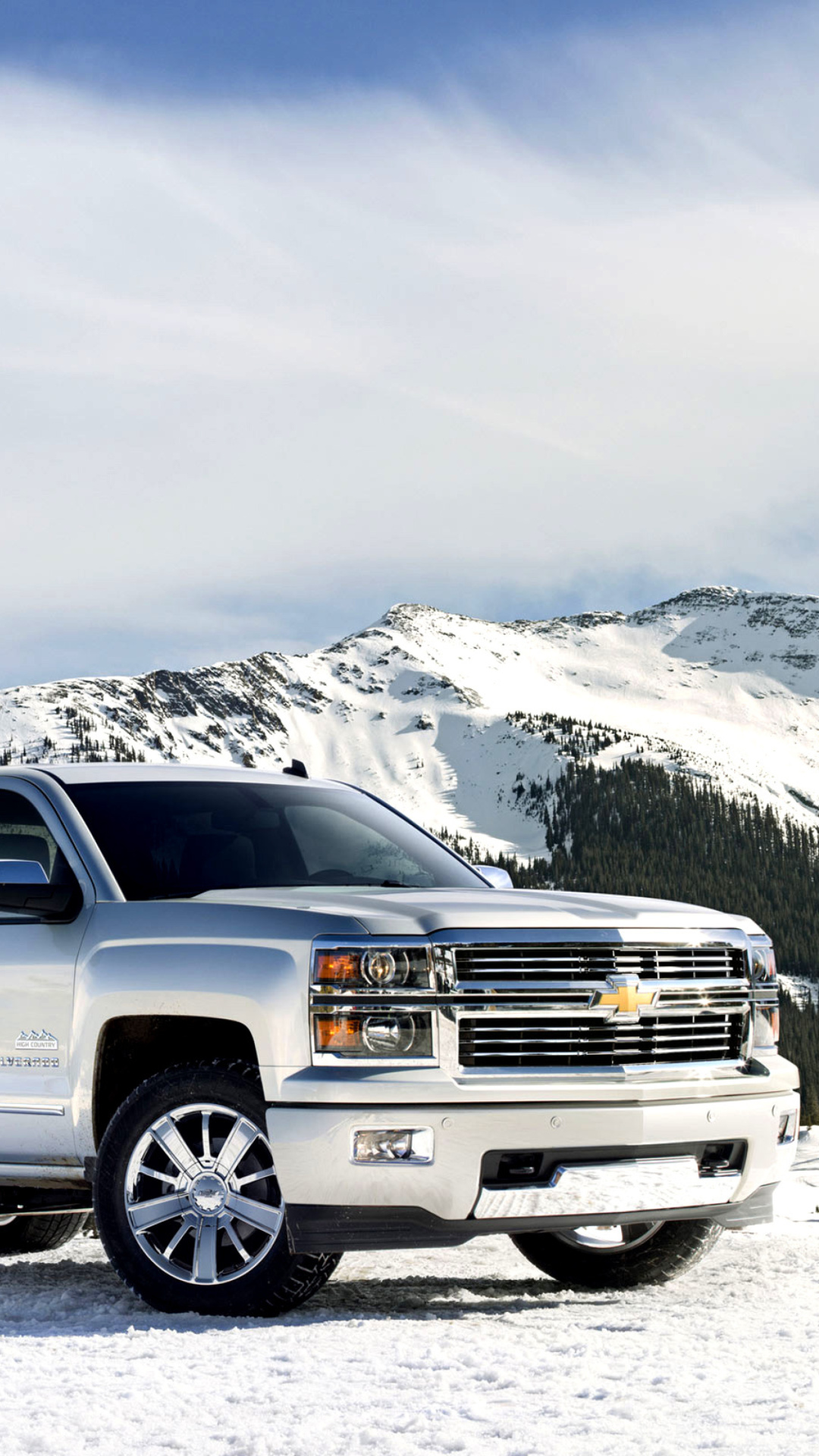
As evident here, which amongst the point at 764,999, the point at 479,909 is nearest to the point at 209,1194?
the point at 479,909

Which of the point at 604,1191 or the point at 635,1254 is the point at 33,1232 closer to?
the point at 635,1254

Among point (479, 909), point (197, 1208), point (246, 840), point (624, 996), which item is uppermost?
point (246, 840)

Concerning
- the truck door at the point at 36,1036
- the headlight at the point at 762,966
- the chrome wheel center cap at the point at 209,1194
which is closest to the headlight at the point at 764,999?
the headlight at the point at 762,966

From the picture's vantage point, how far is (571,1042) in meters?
5.28

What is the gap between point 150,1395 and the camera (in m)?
4.16

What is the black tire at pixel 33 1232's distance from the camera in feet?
24.8

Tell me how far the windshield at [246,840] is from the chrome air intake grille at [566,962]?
1.31m

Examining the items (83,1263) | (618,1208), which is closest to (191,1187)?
(618,1208)

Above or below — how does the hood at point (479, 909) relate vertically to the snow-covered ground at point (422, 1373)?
above

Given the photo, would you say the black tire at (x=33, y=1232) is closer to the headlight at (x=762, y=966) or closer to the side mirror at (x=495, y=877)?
the side mirror at (x=495, y=877)

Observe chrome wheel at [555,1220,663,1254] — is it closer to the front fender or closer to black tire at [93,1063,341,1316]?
black tire at [93,1063,341,1316]

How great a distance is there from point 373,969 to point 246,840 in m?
1.81

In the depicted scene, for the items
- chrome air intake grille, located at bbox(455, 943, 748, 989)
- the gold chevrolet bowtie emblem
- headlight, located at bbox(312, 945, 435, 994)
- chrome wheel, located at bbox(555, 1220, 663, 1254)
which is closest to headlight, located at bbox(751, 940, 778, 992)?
chrome air intake grille, located at bbox(455, 943, 748, 989)

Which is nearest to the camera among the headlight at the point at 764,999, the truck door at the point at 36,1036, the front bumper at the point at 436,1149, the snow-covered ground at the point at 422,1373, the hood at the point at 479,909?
A: the snow-covered ground at the point at 422,1373
